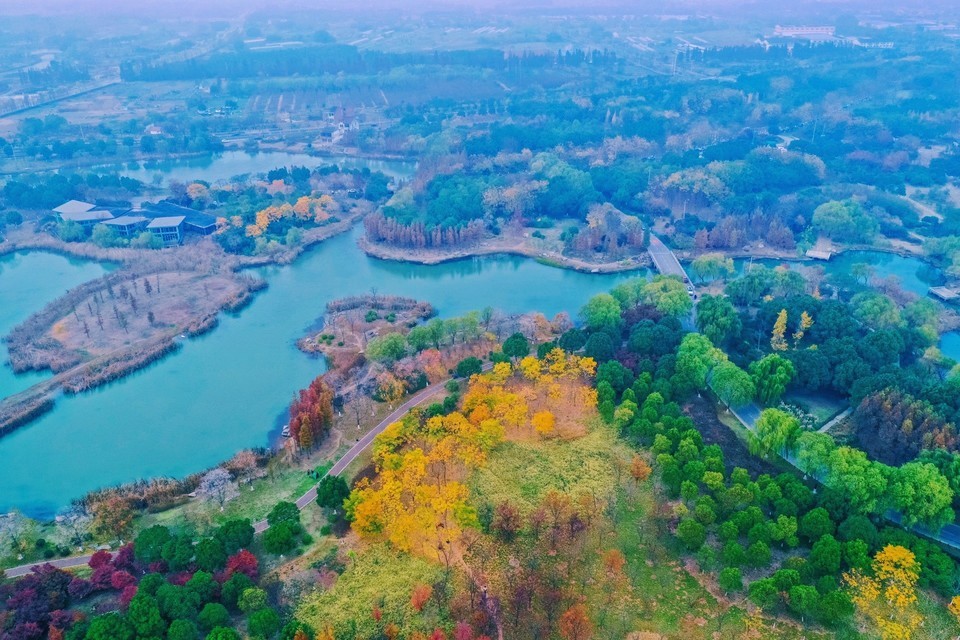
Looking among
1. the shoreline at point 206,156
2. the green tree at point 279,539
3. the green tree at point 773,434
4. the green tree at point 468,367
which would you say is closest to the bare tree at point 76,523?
the green tree at point 279,539

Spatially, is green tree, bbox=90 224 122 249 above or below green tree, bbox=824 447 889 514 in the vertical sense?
above

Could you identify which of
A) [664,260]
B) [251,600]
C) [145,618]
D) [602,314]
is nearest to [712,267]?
[664,260]

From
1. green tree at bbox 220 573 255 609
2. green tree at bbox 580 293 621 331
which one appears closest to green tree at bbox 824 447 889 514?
green tree at bbox 580 293 621 331

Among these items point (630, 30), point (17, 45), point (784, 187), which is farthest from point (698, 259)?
point (17, 45)

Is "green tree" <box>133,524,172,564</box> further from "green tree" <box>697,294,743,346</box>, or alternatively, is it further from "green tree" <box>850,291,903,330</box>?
"green tree" <box>850,291,903,330</box>

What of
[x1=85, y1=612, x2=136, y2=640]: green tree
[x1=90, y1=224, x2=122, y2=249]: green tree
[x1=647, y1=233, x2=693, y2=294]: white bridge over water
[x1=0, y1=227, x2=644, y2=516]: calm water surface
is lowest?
[x1=0, y1=227, x2=644, y2=516]: calm water surface

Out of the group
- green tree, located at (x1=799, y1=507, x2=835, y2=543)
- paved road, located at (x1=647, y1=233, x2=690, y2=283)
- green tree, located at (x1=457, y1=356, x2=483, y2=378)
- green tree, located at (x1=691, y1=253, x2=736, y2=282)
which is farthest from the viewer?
paved road, located at (x1=647, y1=233, x2=690, y2=283)
